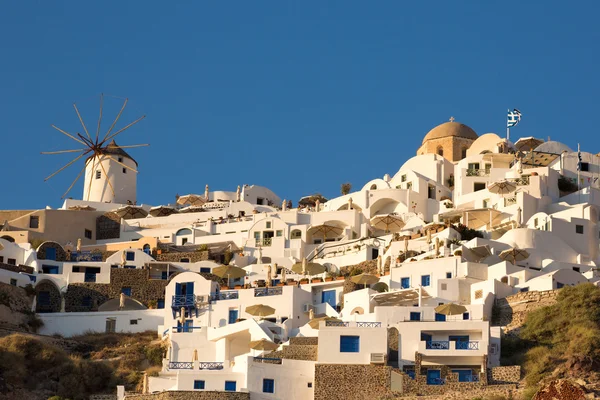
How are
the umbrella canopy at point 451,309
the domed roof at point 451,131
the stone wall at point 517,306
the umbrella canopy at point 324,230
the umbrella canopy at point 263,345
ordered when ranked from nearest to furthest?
the umbrella canopy at point 263,345, the umbrella canopy at point 451,309, the stone wall at point 517,306, the umbrella canopy at point 324,230, the domed roof at point 451,131

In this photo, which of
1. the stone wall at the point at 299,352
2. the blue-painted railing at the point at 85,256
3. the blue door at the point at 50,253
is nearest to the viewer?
the stone wall at the point at 299,352

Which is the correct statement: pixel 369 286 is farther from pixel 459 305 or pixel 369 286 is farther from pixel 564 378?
pixel 564 378

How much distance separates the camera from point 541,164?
86.7 meters

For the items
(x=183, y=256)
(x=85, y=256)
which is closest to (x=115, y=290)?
(x=85, y=256)

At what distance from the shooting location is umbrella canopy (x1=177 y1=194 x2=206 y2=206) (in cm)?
9819

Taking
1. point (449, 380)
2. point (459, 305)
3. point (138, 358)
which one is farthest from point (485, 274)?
point (138, 358)

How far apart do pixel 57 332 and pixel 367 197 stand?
2413 cm

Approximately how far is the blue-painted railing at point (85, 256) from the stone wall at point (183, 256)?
11.3 ft

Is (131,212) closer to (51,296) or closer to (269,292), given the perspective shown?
(51,296)

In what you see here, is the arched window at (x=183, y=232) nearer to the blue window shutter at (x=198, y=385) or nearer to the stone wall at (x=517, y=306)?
the stone wall at (x=517, y=306)

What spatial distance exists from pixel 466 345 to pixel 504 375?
240cm

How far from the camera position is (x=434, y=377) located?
57.0 metres

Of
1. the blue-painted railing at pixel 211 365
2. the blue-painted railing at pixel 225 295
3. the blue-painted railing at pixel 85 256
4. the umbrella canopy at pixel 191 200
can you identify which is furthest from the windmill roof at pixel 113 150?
the blue-painted railing at pixel 211 365

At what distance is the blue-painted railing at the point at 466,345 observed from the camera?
189 feet
